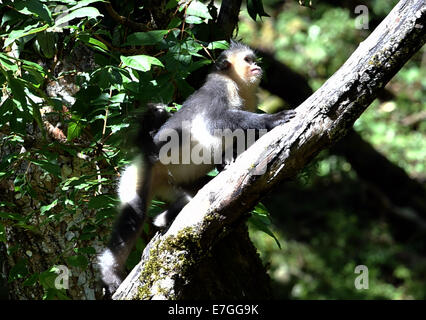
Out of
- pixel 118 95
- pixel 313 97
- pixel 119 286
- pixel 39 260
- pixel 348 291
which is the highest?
pixel 313 97

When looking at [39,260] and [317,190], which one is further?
[317,190]

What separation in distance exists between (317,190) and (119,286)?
6.46 m

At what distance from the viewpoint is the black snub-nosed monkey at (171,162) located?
322 cm

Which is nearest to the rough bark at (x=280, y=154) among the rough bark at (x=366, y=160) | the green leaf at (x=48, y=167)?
the green leaf at (x=48, y=167)

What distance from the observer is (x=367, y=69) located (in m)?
2.53

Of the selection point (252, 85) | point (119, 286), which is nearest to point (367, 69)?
point (252, 85)

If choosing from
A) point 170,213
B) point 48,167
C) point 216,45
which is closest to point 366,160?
point 216,45

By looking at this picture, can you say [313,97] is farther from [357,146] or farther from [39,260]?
[357,146]

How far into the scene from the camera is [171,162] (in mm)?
3303

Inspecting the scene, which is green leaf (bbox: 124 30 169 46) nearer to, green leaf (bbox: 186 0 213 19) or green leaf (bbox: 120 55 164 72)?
green leaf (bbox: 120 55 164 72)

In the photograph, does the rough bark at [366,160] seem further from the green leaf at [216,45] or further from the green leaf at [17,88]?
the green leaf at [17,88]

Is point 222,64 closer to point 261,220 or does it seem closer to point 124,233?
point 261,220

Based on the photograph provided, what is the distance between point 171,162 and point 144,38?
69 cm

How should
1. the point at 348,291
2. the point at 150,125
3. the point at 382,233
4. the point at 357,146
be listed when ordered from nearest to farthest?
1. the point at 150,125
2. the point at 357,146
3. the point at 348,291
4. the point at 382,233
